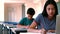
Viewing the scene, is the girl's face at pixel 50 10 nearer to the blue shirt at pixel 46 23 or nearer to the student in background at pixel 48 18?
the student in background at pixel 48 18

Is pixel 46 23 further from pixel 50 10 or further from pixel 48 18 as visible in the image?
pixel 50 10

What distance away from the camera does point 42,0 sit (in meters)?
5.91

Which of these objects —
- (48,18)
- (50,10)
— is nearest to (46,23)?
(48,18)

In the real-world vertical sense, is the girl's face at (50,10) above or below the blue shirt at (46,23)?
above

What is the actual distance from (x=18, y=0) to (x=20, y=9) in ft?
3.79

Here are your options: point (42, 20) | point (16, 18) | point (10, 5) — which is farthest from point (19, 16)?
point (42, 20)

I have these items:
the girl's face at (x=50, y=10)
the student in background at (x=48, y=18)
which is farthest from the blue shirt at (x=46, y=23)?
the girl's face at (x=50, y=10)

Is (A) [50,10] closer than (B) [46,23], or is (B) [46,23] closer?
(A) [50,10]

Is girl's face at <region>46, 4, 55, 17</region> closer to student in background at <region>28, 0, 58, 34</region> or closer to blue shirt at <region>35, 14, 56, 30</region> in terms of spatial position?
student in background at <region>28, 0, 58, 34</region>

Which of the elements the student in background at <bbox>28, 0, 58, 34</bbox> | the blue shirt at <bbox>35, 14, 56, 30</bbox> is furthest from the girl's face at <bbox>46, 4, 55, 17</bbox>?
the blue shirt at <bbox>35, 14, 56, 30</bbox>

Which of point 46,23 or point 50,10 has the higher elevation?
point 50,10

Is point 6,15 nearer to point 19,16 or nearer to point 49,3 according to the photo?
point 19,16

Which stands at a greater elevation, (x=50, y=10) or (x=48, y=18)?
(x=50, y=10)

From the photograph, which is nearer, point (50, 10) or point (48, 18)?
point (50, 10)
